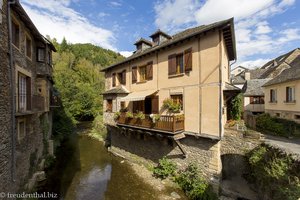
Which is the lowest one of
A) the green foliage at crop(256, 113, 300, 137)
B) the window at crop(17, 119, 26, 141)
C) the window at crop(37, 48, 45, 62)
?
the green foliage at crop(256, 113, 300, 137)

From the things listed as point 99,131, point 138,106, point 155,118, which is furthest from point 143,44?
point 99,131

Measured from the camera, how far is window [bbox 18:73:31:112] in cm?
1151

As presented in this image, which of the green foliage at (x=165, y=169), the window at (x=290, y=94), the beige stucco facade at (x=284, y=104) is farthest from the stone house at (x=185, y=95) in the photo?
the window at (x=290, y=94)

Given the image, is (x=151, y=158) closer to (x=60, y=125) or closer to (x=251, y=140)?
(x=251, y=140)

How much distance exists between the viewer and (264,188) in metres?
11.6

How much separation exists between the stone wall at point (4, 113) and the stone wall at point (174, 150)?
1035cm

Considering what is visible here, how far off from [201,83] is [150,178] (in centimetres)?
942

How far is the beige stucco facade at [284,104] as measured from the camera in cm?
1788

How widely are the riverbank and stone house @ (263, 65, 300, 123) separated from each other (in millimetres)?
14021

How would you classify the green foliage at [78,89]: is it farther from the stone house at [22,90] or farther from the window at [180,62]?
the window at [180,62]

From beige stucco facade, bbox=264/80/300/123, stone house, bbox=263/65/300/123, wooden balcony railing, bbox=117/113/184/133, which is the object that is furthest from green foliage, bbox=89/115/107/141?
stone house, bbox=263/65/300/123

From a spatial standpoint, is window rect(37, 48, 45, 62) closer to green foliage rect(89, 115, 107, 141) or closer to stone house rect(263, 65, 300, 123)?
green foliage rect(89, 115, 107, 141)

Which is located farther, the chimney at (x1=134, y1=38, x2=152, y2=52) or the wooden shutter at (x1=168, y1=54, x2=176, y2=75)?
the chimney at (x1=134, y1=38, x2=152, y2=52)

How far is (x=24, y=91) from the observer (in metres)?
12.6
